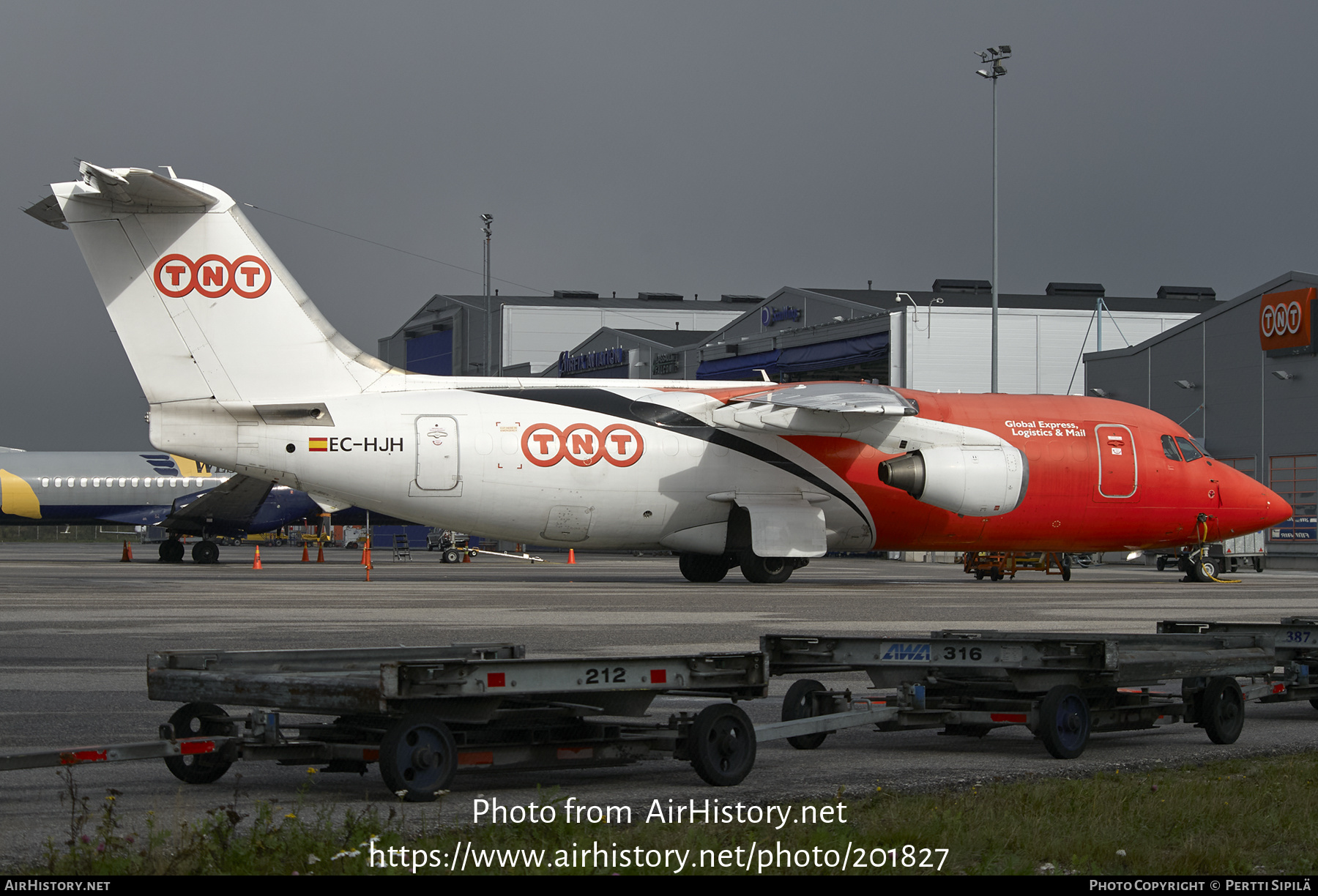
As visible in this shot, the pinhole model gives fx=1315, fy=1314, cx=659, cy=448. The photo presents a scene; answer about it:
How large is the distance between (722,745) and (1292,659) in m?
5.75

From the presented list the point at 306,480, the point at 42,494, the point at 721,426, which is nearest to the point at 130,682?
the point at 306,480

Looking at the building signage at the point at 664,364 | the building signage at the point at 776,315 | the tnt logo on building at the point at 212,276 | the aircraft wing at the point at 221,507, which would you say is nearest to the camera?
the tnt logo on building at the point at 212,276

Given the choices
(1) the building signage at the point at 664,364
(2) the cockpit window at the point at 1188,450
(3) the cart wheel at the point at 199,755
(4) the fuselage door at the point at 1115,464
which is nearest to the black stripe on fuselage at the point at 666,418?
(4) the fuselage door at the point at 1115,464

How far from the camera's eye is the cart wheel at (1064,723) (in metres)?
8.46

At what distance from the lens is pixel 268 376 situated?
25.4 metres

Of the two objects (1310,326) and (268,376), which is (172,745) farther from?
(1310,326)

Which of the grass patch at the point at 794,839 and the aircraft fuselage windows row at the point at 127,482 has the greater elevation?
the aircraft fuselage windows row at the point at 127,482

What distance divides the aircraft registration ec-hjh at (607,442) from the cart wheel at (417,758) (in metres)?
19.1

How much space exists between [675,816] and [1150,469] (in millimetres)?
25675

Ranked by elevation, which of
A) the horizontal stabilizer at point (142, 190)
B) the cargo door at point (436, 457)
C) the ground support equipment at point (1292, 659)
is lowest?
the ground support equipment at point (1292, 659)

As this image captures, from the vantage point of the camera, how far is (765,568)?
1128 inches

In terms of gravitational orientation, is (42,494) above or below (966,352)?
below

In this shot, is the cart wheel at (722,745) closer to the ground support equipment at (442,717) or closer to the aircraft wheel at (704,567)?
the ground support equipment at (442,717)

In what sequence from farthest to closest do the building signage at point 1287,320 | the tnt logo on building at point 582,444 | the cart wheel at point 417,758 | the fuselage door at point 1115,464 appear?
1. the building signage at point 1287,320
2. the fuselage door at point 1115,464
3. the tnt logo on building at point 582,444
4. the cart wheel at point 417,758
